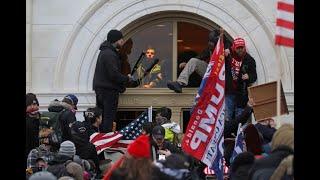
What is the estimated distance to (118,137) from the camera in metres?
14.4

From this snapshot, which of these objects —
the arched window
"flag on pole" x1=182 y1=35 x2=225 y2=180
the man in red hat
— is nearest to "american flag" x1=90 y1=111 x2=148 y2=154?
the arched window

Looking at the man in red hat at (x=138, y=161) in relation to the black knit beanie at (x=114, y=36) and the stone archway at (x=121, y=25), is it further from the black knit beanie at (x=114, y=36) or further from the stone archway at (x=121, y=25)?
the stone archway at (x=121, y=25)

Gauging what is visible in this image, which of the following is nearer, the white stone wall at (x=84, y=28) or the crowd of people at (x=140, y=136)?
the crowd of people at (x=140, y=136)

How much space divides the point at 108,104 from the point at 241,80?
2288 millimetres

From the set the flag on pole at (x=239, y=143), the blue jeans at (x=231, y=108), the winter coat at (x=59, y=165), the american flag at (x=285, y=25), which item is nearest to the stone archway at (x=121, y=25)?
the blue jeans at (x=231, y=108)

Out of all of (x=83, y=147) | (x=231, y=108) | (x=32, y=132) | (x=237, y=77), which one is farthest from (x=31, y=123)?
(x=237, y=77)

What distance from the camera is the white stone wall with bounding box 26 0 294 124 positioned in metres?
16.0

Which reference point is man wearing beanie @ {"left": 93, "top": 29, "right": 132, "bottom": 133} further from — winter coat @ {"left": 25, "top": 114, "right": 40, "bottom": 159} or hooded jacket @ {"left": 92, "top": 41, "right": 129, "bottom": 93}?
winter coat @ {"left": 25, "top": 114, "right": 40, "bottom": 159}

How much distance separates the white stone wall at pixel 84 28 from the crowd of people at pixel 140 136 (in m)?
0.59

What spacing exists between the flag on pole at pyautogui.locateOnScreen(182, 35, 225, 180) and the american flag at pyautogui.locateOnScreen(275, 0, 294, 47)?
2412 mm

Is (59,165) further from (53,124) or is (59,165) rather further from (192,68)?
(192,68)

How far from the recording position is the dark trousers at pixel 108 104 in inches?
598
